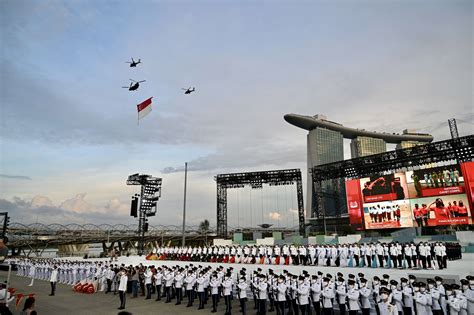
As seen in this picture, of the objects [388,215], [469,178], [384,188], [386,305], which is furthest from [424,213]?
[386,305]

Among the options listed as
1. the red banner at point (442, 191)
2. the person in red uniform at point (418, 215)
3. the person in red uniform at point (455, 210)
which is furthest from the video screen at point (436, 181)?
the person in red uniform at point (418, 215)

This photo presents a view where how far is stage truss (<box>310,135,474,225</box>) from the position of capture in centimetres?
3077

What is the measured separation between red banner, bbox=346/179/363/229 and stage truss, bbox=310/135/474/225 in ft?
4.77

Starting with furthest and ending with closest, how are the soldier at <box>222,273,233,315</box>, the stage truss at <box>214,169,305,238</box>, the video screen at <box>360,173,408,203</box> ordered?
the stage truss at <box>214,169,305,238</box> < the video screen at <box>360,173,408,203</box> < the soldier at <box>222,273,233,315</box>

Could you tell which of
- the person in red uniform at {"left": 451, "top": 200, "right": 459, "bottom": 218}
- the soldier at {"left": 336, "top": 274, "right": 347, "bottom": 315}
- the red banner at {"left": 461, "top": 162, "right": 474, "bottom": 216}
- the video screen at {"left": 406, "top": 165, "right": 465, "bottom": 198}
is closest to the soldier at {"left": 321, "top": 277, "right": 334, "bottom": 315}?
the soldier at {"left": 336, "top": 274, "right": 347, "bottom": 315}

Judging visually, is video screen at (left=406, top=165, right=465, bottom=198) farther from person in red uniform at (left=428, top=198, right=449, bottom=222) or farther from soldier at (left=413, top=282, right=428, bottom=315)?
soldier at (left=413, top=282, right=428, bottom=315)

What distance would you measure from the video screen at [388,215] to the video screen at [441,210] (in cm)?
79

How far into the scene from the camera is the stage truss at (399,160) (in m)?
30.8

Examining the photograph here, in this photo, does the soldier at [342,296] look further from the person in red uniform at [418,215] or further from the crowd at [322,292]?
the person in red uniform at [418,215]

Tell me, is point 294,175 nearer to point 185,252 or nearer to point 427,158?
point 427,158

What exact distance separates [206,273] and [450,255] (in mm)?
14762

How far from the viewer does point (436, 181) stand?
32188 mm

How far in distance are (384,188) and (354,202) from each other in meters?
3.98

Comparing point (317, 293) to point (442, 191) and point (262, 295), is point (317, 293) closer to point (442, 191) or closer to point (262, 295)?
point (262, 295)
